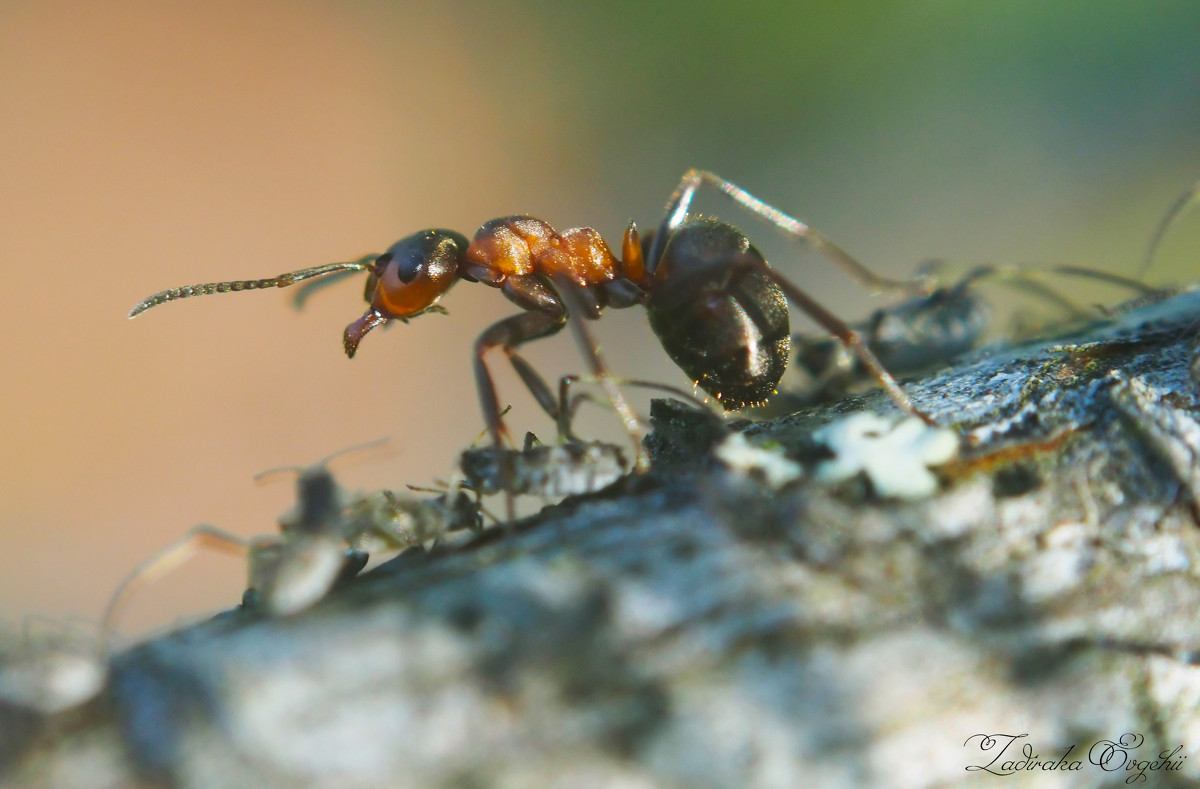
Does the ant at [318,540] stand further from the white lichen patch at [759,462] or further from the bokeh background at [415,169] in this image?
the bokeh background at [415,169]

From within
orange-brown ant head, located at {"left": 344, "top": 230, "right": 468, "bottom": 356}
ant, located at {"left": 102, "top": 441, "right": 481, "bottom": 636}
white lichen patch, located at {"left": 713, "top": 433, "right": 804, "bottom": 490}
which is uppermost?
orange-brown ant head, located at {"left": 344, "top": 230, "right": 468, "bottom": 356}

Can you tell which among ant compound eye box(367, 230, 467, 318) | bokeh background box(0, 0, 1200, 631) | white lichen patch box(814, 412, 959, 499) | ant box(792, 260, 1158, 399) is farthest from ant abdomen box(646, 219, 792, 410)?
bokeh background box(0, 0, 1200, 631)

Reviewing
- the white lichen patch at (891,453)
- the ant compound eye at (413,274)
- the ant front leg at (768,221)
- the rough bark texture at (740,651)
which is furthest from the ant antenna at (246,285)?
the white lichen patch at (891,453)

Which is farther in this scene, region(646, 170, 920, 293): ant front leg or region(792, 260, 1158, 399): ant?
region(792, 260, 1158, 399): ant

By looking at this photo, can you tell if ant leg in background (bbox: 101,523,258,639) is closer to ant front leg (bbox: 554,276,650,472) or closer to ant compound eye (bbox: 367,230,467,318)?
ant front leg (bbox: 554,276,650,472)

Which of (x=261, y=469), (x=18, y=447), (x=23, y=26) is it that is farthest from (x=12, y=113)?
(x=261, y=469)

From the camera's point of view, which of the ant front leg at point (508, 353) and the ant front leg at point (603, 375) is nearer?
the ant front leg at point (603, 375)
